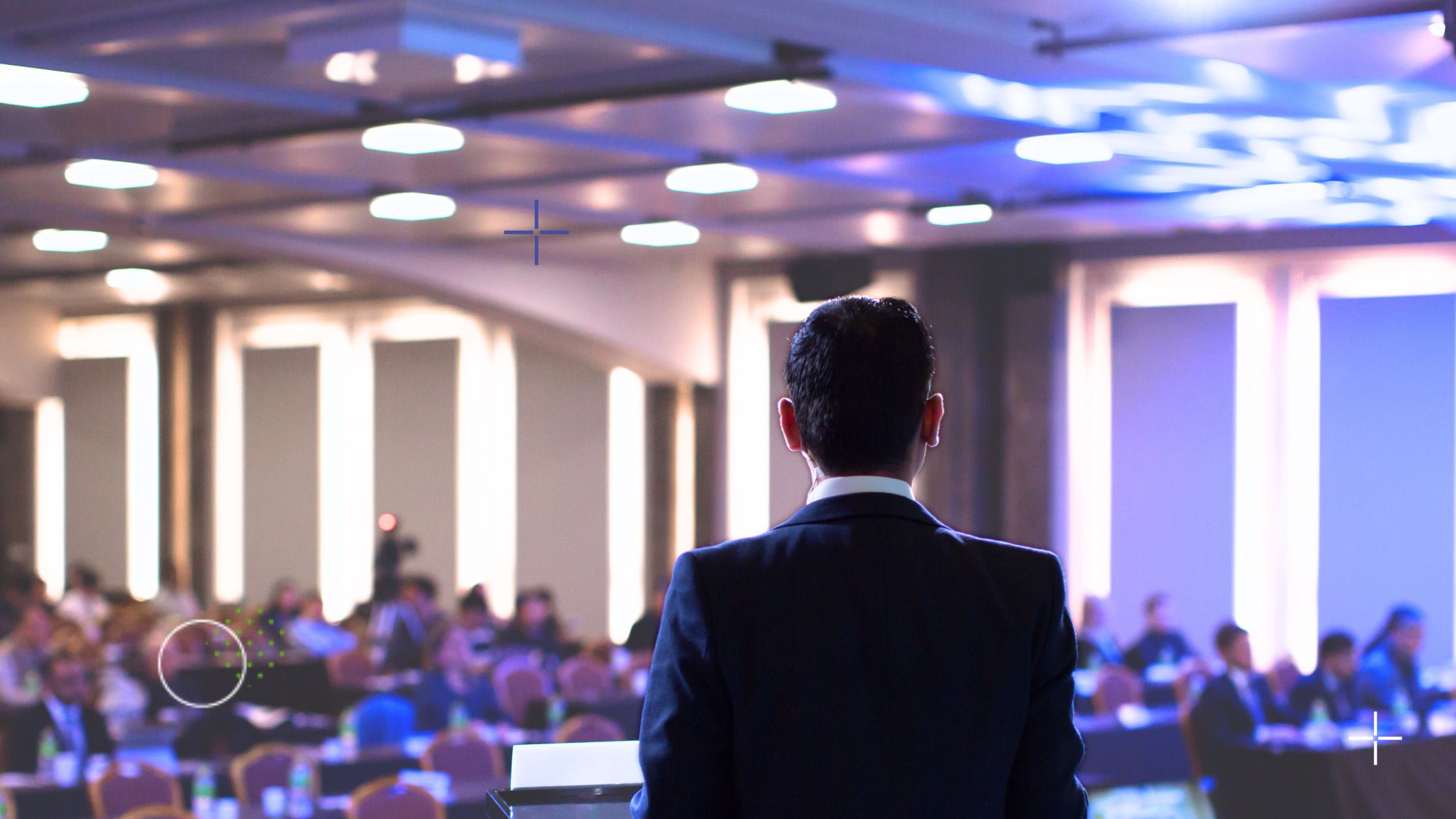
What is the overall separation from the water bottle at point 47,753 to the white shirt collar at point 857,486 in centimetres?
678

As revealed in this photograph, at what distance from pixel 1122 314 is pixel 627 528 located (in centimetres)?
478

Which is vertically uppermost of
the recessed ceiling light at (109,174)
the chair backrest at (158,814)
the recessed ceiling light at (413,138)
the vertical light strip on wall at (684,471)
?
the recessed ceiling light at (109,174)

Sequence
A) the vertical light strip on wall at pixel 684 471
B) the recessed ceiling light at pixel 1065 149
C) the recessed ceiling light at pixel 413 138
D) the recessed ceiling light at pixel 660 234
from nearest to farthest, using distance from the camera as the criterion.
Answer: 1. the recessed ceiling light at pixel 413 138
2. the recessed ceiling light at pixel 1065 149
3. the recessed ceiling light at pixel 660 234
4. the vertical light strip on wall at pixel 684 471

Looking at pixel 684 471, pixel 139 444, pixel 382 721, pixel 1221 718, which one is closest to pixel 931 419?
pixel 382 721

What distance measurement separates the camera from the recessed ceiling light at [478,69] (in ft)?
17.4

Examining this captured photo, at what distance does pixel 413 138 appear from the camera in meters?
7.00

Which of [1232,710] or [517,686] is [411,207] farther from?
[1232,710]

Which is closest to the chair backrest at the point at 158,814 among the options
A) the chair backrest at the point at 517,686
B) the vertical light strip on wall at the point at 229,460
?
the chair backrest at the point at 517,686

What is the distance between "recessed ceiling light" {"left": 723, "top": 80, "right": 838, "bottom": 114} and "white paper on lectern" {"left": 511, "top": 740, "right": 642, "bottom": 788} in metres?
4.18

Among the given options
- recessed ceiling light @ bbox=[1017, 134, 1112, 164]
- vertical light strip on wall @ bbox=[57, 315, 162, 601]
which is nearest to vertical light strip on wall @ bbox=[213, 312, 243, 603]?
vertical light strip on wall @ bbox=[57, 315, 162, 601]

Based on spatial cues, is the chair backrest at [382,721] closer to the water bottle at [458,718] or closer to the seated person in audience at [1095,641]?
the water bottle at [458,718]

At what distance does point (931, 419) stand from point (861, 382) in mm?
104

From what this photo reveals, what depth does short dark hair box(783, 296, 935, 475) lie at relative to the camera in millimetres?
1503

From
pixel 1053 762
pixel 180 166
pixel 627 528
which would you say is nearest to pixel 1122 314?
pixel 627 528
